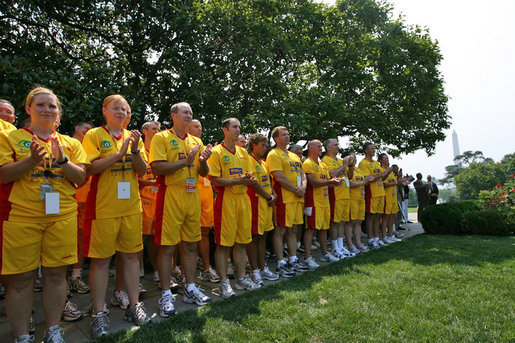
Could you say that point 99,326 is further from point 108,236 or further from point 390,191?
point 390,191

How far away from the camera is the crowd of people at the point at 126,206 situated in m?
2.62

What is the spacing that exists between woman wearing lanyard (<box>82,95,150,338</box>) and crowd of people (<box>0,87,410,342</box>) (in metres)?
0.01

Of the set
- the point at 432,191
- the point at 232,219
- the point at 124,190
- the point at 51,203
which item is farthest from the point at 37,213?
the point at 432,191

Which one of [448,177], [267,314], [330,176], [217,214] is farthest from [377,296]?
[448,177]

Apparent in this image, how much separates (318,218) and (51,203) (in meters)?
4.43

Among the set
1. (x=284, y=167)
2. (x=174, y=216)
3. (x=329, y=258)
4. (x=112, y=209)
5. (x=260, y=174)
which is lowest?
(x=329, y=258)

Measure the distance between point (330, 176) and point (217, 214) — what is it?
314 cm

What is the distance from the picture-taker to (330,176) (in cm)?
664

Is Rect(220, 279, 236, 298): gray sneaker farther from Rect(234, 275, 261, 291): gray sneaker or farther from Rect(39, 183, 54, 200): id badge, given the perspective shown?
Rect(39, 183, 54, 200): id badge

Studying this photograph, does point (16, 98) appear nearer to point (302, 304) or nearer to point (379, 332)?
point (302, 304)

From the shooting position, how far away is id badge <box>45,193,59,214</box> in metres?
2.61

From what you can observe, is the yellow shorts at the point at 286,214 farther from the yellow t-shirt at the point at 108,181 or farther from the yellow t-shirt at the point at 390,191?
the yellow t-shirt at the point at 390,191

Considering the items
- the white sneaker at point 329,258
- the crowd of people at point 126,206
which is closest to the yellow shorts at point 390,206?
the white sneaker at point 329,258

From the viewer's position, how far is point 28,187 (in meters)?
2.63
